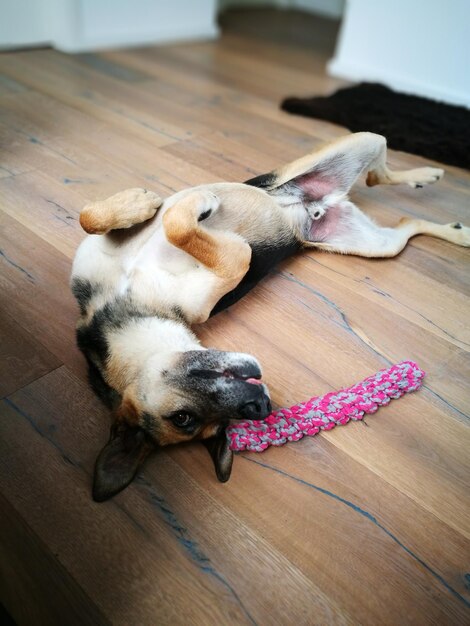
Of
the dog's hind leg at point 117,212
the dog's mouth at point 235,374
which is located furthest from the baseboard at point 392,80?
the dog's mouth at point 235,374

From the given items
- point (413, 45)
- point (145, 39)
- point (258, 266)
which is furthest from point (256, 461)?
point (145, 39)

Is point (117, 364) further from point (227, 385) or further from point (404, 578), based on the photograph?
point (404, 578)

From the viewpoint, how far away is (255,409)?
5.14 ft

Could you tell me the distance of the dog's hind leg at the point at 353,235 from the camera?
2.65 m

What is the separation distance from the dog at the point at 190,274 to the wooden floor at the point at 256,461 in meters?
0.11

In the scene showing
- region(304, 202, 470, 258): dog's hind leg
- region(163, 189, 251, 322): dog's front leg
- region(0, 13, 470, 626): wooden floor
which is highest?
region(163, 189, 251, 322): dog's front leg

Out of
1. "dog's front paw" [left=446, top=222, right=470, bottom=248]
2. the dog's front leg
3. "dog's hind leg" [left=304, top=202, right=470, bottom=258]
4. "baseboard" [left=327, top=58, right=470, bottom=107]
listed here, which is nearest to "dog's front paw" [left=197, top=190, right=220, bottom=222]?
the dog's front leg

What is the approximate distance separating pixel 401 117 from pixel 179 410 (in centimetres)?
379

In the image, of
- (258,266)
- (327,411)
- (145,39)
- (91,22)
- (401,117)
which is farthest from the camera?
(145,39)

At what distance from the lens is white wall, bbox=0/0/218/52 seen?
473cm

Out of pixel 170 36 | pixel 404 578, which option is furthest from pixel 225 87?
pixel 404 578

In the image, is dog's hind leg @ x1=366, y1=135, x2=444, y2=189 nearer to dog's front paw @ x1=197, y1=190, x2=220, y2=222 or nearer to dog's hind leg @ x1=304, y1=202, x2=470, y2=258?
dog's hind leg @ x1=304, y1=202, x2=470, y2=258

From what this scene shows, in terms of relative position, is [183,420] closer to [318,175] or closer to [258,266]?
[258,266]

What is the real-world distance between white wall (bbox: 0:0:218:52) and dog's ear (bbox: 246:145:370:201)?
3.68 meters
